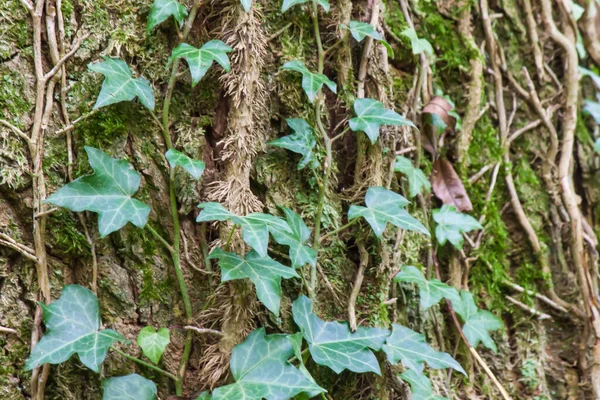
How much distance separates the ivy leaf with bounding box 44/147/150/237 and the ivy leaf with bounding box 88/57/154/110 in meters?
0.12

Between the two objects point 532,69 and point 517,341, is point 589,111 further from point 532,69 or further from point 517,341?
point 517,341

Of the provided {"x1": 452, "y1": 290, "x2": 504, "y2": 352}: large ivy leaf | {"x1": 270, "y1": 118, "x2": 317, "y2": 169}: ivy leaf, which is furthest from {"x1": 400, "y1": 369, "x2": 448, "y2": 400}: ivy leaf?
{"x1": 270, "y1": 118, "x2": 317, "y2": 169}: ivy leaf

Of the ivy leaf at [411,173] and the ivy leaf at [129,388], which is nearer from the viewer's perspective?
the ivy leaf at [129,388]

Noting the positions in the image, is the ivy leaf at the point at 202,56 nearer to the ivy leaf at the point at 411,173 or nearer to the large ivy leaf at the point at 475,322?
the ivy leaf at the point at 411,173

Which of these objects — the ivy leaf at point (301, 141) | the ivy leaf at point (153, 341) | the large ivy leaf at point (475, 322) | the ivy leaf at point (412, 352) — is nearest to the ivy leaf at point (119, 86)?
the ivy leaf at point (301, 141)

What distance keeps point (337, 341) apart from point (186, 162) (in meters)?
0.54

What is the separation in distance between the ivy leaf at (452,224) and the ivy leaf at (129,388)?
898 mm

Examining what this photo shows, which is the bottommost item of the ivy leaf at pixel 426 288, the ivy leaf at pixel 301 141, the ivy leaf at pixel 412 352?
the ivy leaf at pixel 412 352

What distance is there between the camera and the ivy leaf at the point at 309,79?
130 cm

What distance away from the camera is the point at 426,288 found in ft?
4.62

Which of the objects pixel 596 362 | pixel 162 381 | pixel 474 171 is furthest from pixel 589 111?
pixel 162 381

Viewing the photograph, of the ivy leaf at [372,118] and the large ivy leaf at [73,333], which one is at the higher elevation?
the ivy leaf at [372,118]

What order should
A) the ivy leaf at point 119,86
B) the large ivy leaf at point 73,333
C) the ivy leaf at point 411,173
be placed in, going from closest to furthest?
the large ivy leaf at point 73,333 → the ivy leaf at point 119,86 → the ivy leaf at point 411,173

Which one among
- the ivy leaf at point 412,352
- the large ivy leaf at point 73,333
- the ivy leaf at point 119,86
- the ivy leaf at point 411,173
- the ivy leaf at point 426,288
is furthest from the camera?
the ivy leaf at point 411,173
